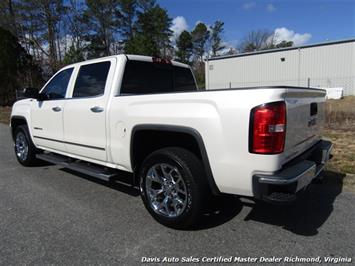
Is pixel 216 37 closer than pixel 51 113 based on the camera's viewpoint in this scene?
No

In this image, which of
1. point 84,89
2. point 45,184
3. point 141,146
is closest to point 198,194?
point 141,146

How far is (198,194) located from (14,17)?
3581 cm

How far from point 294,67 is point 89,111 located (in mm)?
27577

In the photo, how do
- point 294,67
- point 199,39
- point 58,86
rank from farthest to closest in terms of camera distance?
point 199,39
point 294,67
point 58,86

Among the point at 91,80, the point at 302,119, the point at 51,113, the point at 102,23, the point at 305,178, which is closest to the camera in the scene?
the point at 305,178

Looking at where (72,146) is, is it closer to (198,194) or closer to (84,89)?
(84,89)

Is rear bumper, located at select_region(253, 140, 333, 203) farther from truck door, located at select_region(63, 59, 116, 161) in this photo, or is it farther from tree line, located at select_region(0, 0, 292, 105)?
tree line, located at select_region(0, 0, 292, 105)

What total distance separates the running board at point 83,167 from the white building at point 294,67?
2312cm

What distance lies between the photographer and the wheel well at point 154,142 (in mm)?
3577

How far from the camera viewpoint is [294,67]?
28.7 meters

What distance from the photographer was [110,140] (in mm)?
4105

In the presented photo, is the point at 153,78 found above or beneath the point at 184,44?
beneath

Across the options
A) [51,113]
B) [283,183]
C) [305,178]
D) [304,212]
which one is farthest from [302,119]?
[51,113]

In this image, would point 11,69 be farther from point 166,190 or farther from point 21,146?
point 166,190
